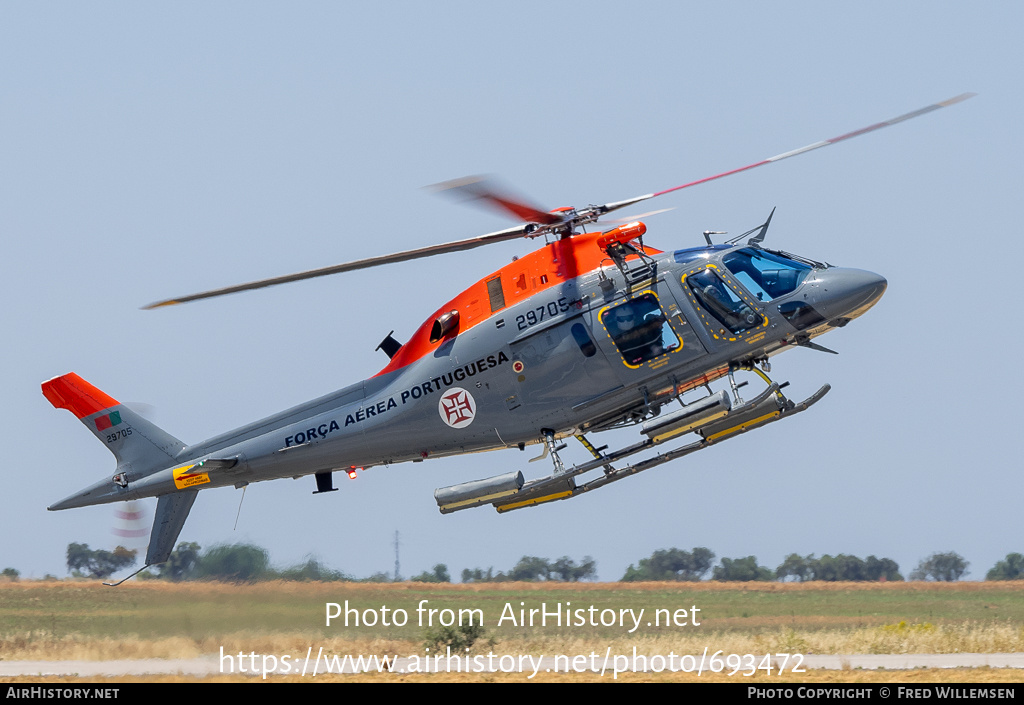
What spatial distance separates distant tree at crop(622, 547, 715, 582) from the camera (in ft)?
105

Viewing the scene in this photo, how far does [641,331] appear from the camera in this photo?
61.7 feet

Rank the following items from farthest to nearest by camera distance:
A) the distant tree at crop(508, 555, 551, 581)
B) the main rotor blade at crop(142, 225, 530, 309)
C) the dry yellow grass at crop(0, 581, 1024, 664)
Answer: the distant tree at crop(508, 555, 551, 581) < the dry yellow grass at crop(0, 581, 1024, 664) < the main rotor blade at crop(142, 225, 530, 309)

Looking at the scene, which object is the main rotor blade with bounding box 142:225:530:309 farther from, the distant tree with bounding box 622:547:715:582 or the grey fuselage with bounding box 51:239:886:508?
the distant tree with bounding box 622:547:715:582

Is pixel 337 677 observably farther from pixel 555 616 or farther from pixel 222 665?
pixel 555 616

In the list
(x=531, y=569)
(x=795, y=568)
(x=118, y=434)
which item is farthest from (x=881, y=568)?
(x=118, y=434)

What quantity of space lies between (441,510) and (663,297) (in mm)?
4827

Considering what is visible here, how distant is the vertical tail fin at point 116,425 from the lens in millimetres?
21594

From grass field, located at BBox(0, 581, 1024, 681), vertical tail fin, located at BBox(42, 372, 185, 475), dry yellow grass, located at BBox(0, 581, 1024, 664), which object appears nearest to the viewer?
vertical tail fin, located at BBox(42, 372, 185, 475)

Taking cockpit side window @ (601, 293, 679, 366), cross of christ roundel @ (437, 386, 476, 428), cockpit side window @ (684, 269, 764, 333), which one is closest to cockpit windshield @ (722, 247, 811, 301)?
cockpit side window @ (684, 269, 764, 333)

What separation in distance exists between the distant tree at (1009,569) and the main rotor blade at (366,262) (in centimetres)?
2433

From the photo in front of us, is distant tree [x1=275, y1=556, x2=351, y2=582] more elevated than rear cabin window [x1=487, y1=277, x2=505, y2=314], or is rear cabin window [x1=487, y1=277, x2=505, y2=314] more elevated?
rear cabin window [x1=487, y1=277, x2=505, y2=314]

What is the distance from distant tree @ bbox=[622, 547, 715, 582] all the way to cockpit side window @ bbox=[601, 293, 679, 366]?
13836 mm

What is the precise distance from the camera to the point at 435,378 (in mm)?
19844
